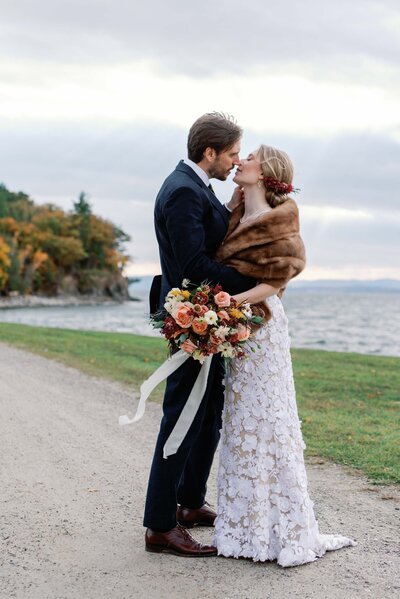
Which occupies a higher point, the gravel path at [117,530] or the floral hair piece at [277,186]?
the floral hair piece at [277,186]

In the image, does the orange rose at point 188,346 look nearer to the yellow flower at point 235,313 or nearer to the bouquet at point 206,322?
the bouquet at point 206,322

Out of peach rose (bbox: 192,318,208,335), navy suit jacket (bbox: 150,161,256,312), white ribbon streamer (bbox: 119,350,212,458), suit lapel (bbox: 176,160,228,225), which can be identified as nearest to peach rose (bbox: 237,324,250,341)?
peach rose (bbox: 192,318,208,335)

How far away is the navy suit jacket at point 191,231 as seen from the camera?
4.52 metres

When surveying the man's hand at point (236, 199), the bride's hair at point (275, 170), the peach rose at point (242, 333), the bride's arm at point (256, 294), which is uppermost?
the bride's hair at point (275, 170)

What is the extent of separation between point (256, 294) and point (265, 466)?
43.6 inches

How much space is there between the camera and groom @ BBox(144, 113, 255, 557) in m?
4.54

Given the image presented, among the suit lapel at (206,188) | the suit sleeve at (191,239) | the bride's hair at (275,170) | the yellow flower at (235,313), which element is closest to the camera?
the yellow flower at (235,313)

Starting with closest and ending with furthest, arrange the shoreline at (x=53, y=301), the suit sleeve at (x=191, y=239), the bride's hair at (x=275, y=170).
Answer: the suit sleeve at (x=191, y=239), the bride's hair at (x=275, y=170), the shoreline at (x=53, y=301)

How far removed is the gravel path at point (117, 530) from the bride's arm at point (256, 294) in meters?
1.66

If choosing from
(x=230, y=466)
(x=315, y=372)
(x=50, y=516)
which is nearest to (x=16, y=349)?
(x=315, y=372)

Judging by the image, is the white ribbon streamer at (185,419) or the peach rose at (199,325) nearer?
the peach rose at (199,325)

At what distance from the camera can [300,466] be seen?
4766 millimetres

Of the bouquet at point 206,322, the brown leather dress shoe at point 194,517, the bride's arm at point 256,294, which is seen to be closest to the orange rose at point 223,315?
the bouquet at point 206,322

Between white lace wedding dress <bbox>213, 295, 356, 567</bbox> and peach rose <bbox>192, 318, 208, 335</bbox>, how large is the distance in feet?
1.68
